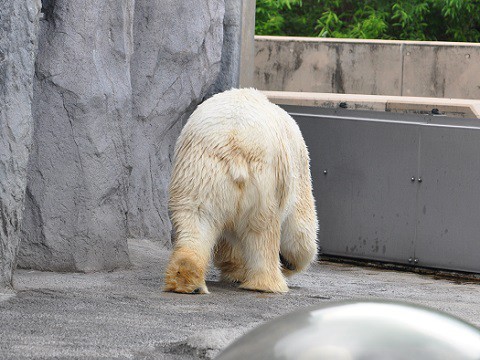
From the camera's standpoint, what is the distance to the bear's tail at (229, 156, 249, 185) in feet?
21.5

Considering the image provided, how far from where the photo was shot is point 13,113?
6.33 meters

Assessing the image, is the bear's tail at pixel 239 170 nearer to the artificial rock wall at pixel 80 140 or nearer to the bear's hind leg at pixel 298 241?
the bear's hind leg at pixel 298 241

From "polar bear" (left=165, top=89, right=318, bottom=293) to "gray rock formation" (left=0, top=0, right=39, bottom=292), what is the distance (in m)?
0.95

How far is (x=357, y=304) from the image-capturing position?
8.54ft

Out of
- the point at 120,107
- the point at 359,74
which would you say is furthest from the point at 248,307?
the point at 359,74

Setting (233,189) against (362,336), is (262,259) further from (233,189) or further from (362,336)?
(362,336)

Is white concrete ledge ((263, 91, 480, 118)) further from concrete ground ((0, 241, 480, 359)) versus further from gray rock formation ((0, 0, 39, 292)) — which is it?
gray rock formation ((0, 0, 39, 292))

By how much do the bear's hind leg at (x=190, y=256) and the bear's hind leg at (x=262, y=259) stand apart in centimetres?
32

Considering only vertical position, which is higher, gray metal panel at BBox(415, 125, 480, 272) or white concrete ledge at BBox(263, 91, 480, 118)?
white concrete ledge at BBox(263, 91, 480, 118)

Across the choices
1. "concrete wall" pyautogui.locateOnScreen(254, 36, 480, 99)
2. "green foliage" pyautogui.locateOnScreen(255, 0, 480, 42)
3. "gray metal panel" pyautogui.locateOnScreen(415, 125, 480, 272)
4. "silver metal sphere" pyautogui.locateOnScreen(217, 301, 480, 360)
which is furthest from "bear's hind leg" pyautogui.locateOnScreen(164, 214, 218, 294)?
"green foliage" pyautogui.locateOnScreen(255, 0, 480, 42)

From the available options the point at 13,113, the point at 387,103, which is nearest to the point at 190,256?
the point at 13,113

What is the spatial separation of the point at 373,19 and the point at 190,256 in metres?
14.3

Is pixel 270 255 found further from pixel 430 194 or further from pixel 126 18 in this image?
pixel 430 194

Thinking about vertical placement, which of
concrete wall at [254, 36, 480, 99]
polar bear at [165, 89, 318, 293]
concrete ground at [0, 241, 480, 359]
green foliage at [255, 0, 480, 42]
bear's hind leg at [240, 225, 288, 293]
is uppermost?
green foliage at [255, 0, 480, 42]
